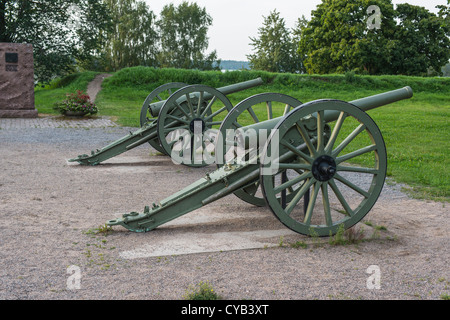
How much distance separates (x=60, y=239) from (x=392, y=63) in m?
32.5

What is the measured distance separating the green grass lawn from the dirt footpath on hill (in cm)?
490

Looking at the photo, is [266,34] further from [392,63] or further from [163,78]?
[163,78]

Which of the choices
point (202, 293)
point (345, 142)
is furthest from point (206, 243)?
point (345, 142)

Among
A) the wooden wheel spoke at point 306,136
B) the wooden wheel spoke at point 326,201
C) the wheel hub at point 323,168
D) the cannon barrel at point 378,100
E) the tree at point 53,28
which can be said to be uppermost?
the tree at point 53,28

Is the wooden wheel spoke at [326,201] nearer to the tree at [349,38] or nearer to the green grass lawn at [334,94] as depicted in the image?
the green grass lawn at [334,94]

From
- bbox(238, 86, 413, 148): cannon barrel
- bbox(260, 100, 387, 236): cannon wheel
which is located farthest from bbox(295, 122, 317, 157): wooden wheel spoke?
bbox(238, 86, 413, 148): cannon barrel

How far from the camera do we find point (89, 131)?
13422 millimetres

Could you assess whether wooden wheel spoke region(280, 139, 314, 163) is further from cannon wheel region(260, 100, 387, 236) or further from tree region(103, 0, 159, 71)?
tree region(103, 0, 159, 71)

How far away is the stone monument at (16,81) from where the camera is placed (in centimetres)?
1625

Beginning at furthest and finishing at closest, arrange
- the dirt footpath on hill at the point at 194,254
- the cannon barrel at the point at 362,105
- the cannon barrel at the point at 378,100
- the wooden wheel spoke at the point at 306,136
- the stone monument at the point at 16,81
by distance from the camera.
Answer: the stone monument at the point at 16,81
the cannon barrel at the point at 378,100
the cannon barrel at the point at 362,105
the wooden wheel spoke at the point at 306,136
the dirt footpath on hill at the point at 194,254

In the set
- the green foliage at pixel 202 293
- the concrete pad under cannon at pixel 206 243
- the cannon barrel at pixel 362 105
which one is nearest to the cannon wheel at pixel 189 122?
the cannon barrel at pixel 362 105

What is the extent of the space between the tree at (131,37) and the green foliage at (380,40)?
15799mm
